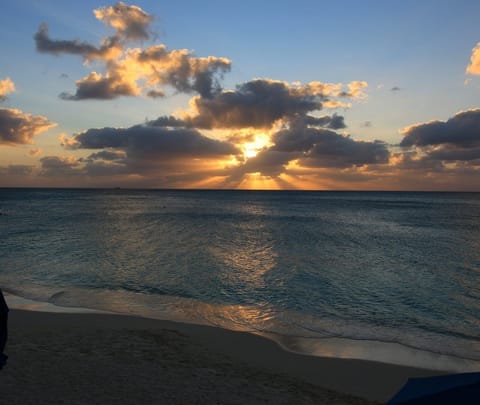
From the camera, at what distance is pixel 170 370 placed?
1077 cm

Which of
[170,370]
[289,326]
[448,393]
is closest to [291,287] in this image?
[289,326]

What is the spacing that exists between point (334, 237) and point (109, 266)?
1232 inches

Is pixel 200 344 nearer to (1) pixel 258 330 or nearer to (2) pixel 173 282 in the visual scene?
(1) pixel 258 330

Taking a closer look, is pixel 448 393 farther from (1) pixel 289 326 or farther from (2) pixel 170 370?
(1) pixel 289 326

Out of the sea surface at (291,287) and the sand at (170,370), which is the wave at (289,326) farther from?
the sand at (170,370)

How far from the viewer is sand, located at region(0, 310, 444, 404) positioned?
9172 mm

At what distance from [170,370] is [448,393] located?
805 centimetres

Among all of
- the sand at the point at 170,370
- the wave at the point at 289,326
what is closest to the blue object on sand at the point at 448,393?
the sand at the point at 170,370

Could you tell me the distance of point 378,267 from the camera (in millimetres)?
30047

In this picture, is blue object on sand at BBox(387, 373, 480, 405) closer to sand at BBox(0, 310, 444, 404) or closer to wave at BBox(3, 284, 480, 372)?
sand at BBox(0, 310, 444, 404)

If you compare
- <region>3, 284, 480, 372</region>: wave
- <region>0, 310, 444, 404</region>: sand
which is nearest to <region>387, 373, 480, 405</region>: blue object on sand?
<region>0, 310, 444, 404</region>: sand

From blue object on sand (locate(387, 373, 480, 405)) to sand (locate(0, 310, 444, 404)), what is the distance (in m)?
4.96

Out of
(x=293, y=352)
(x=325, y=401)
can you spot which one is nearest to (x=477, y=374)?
(x=325, y=401)

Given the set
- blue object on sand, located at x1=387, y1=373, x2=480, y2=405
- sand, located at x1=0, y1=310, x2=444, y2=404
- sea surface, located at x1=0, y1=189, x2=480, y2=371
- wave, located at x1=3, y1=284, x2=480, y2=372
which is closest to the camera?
blue object on sand, located at x1=387, y1=373, x2=480, y2=405
